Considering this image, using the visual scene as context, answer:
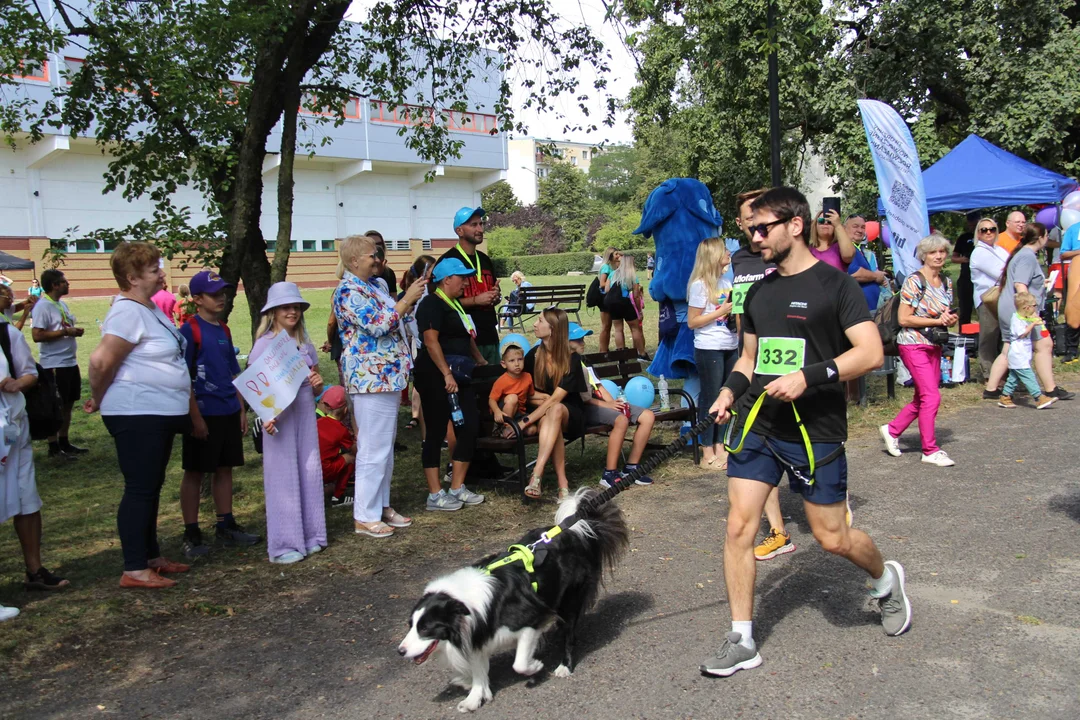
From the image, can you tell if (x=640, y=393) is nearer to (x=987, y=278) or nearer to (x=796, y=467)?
(x=796, y=467)

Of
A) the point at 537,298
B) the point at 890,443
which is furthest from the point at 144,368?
the point at 537,298

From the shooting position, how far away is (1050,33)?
17.2m

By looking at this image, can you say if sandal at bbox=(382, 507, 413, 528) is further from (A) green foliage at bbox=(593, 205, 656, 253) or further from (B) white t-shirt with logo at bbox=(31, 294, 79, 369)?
(A) green foliage at bbox=(593, 205, 656, 253)

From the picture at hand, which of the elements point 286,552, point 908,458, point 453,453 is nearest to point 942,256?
point 908,458

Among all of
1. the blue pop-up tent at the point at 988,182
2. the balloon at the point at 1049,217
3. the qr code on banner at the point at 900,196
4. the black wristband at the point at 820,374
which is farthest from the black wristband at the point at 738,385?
the balloon at the point at 1049,217

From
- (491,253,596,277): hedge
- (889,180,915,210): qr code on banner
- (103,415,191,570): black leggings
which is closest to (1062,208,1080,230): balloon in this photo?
(889,180,915,210): qr code on banner

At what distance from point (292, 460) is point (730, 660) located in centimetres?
329

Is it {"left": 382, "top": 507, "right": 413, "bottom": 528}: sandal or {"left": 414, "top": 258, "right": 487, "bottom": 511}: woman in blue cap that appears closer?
{"left": 382, "top": 507, "right": 413, "bottom": 528}: sandal

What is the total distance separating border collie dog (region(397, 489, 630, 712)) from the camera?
140 inches

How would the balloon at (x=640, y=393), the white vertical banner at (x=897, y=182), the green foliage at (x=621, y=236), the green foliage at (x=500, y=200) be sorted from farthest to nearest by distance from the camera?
1. the green foliage at (x=500, y=200)
2. the green foliage at (x=621, y=236)
3. the white vertical banner at (x=897, y=182)
4. the balloon at (x=640, y=393)

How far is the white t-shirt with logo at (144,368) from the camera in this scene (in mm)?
5137

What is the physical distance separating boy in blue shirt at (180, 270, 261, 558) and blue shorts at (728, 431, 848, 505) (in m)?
3.77

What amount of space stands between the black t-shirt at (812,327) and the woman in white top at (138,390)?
348 cm

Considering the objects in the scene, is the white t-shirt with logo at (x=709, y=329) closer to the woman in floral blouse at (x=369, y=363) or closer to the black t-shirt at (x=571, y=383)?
the black t-shirt at (x=571, y=383)
